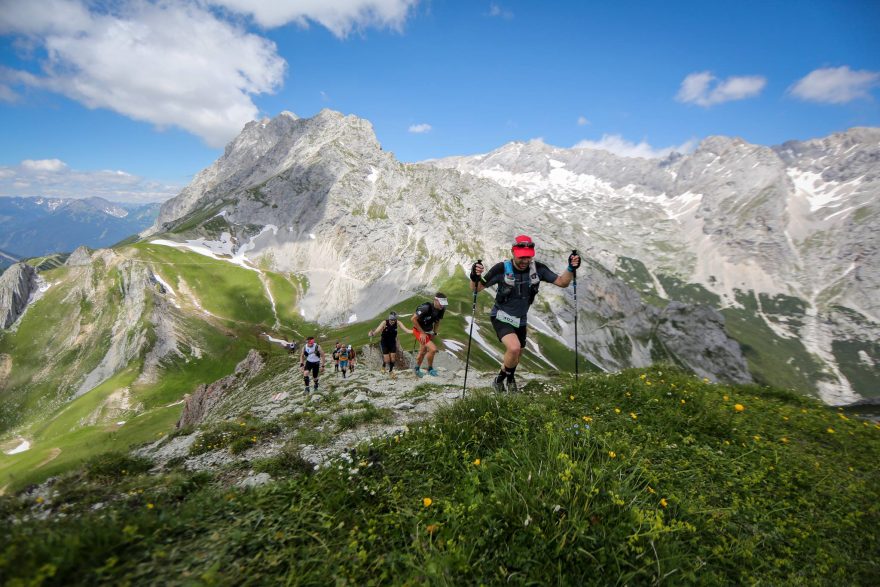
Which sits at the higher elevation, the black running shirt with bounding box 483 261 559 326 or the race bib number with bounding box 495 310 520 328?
the black running shirt with bounding box 483 261 559 326

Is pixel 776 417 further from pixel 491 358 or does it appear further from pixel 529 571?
pixel 491 358

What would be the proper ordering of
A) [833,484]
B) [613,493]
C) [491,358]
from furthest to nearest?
[491,358] → [833,484] → [613,493]

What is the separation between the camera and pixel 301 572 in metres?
4.12

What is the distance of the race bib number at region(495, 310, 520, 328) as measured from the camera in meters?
11.2

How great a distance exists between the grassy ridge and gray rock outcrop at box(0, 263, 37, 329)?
228m

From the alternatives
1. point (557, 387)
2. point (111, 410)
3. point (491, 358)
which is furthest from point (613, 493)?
point (111, 410)

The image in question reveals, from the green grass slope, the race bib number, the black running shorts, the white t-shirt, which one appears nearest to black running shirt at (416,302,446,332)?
the white t-shirt

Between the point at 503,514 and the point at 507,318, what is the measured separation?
7.07 meters

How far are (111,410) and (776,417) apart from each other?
5079 inches

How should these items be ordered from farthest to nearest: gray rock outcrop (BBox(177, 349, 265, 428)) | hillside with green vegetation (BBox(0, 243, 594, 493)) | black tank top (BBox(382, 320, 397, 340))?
hillside with green vegetation (BBox(0, 243, 594, 493)) → gray rock outcrop (BBox(177, 349, 265, 428)) → black tank top (BBox(382, 320, 397, 340))

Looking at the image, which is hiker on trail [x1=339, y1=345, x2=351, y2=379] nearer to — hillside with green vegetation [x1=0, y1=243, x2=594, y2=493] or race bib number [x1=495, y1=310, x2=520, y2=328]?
race bib number [x1=495, y1=310, x2=520, y2=328]

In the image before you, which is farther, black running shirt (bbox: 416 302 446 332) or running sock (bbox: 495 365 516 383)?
black running shirt (bbox: 416 302 446 332)

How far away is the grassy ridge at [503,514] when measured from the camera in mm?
4039

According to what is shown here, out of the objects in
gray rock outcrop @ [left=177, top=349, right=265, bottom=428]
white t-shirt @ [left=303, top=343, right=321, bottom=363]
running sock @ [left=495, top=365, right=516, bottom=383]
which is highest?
running sock @ [left=495, top=365, right=516, bottom=383]
